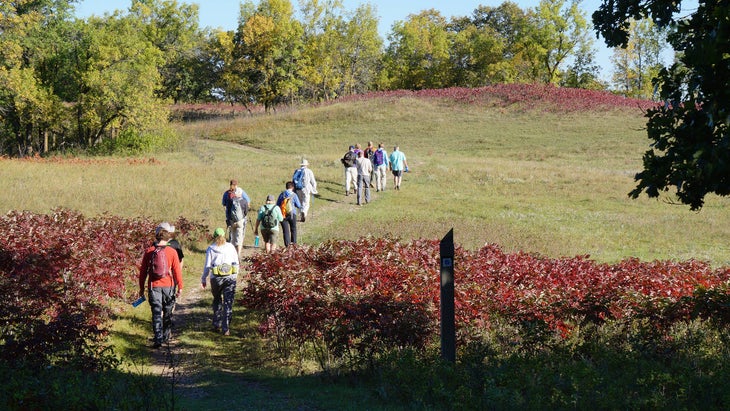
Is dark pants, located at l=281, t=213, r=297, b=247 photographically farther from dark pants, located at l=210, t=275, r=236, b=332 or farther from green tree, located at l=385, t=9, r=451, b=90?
green tree, located at l=385, t=9, r=451, b=90

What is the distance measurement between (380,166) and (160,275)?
1774cm

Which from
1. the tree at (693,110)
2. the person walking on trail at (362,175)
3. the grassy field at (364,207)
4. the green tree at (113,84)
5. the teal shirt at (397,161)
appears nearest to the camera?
the tree at (693,110)

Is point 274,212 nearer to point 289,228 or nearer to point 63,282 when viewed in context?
point 289,228

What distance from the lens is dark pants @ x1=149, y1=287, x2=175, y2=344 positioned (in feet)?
33.0

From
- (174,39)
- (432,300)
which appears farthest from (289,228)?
(174,39)

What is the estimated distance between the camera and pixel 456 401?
21.9 feet

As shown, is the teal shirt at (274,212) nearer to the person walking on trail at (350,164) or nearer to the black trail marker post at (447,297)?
the black trail marker post at (447,297)

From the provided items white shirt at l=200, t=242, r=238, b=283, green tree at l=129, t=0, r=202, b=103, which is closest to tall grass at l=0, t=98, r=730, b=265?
white shirt at l=200, t=242, r=238, b=283

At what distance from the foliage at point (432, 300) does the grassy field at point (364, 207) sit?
641mm

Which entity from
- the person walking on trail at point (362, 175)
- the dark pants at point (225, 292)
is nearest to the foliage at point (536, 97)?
the person walking on trail at point (362, 175)

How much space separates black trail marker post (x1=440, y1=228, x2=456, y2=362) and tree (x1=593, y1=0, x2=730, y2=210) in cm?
211

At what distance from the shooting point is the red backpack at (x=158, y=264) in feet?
32.7

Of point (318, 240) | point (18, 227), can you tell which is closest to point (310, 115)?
point (318, 240)

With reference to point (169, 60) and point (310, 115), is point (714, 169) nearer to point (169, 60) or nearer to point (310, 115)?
point (310, 115)
